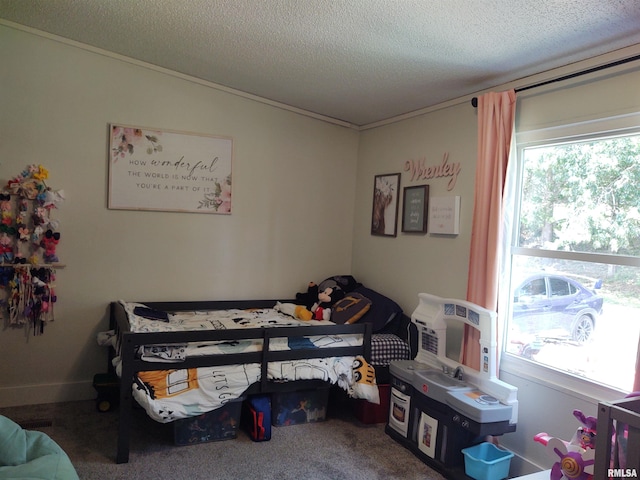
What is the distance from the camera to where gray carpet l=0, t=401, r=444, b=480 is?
2.49 metres

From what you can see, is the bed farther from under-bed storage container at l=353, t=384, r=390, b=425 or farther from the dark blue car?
the dark blue car

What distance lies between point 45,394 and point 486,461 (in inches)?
115

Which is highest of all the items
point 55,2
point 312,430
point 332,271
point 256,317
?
point 55,2

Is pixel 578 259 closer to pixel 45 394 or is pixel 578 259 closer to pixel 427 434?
pixel 427 434

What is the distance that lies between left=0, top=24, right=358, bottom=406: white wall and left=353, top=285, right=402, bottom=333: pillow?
79cm

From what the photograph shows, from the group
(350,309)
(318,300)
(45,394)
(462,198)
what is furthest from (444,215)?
(45,394)

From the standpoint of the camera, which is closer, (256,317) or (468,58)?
(468,58)

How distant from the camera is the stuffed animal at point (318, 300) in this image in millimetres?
3598

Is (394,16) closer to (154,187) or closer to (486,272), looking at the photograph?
(486,272)

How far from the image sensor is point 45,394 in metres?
3.29

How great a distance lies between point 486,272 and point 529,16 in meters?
1.34

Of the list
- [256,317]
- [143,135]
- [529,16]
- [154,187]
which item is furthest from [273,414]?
[529,16]

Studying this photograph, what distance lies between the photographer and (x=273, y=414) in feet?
10.0

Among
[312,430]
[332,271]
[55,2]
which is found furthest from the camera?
[332,271]
